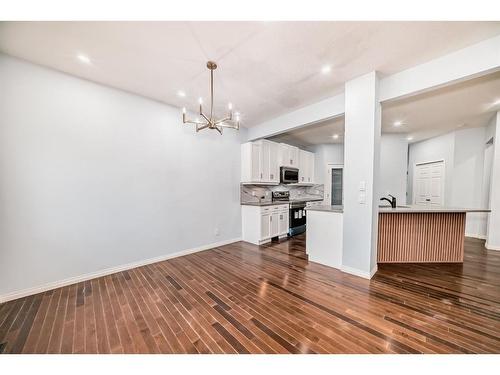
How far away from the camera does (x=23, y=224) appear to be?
2.23m

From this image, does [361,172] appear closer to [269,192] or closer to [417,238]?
[417,238]

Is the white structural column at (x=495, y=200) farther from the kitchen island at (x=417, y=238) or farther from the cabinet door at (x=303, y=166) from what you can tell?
the cabinet door at (x=303, y=166)

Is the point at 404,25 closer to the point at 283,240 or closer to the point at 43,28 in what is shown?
Result: the point at 43,28

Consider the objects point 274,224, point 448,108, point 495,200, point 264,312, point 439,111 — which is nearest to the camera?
point 264,312

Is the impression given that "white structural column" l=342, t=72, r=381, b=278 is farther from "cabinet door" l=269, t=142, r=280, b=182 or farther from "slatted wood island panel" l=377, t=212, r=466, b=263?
"cabinet door" l=269, t=142, r=280, b=182

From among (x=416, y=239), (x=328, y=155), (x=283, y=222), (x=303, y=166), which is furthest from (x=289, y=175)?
(x=416, y=239)

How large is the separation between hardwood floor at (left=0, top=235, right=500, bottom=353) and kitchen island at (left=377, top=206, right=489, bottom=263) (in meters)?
0.24

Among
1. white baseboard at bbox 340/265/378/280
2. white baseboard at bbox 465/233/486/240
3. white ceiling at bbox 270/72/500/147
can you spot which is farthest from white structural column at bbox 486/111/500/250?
white baseboard at bbox 340/265/378/280

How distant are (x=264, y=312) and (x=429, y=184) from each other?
21.8 feet

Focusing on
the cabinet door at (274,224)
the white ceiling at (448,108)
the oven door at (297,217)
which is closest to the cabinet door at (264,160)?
the cabinet door at (274,224)

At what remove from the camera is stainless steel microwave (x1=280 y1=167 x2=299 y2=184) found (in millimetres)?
5227

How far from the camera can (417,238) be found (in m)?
3.23
